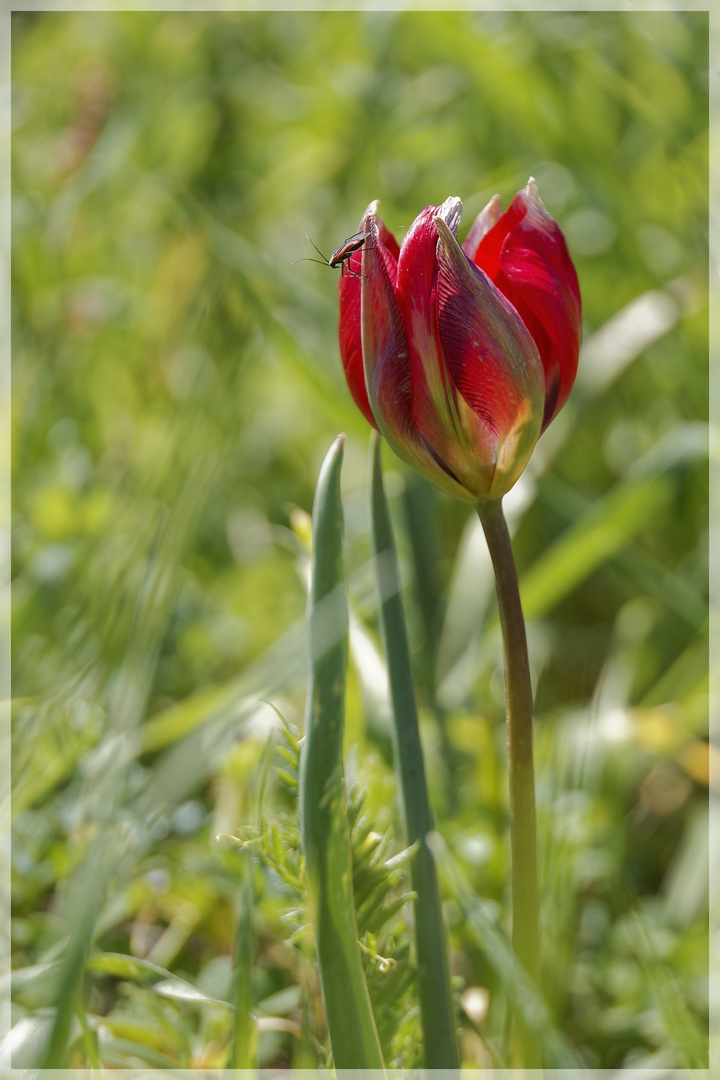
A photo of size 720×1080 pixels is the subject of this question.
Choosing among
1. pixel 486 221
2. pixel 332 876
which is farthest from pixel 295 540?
pixel 332 876

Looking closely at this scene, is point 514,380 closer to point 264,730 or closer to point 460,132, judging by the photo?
point 264,730

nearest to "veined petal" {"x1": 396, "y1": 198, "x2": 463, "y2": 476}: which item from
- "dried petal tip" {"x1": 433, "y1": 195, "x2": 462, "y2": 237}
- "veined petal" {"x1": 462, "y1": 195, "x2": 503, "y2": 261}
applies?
"dried petal tip" {"x1": 433, "y1": 195, "x2": 462, "y2": 237}

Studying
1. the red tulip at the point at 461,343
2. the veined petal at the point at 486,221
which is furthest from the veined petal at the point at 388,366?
the veined petal at the point at 486,221

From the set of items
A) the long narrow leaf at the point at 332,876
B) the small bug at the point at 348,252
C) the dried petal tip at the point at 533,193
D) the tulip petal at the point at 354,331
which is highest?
the dried petal tip at the point at 533,193

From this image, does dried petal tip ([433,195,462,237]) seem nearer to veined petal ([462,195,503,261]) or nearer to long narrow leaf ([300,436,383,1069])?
veined petal ([462,195,503,261])

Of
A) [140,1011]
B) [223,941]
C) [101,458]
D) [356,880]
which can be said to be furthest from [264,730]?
[101,458]

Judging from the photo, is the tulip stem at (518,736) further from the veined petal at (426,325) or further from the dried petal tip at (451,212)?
the dried petal tip at (451,212)
